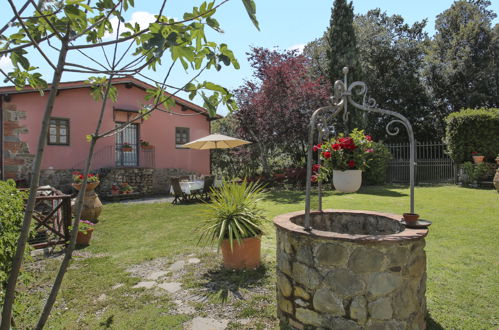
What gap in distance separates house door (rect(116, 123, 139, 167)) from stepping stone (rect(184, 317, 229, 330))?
1152 centimetres

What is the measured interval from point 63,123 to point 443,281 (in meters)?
12.8

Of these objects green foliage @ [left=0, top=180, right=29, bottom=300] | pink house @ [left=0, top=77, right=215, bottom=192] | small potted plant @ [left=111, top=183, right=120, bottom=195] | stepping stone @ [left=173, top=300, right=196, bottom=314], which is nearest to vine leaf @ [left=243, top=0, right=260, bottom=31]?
green foliage @ [left=0, top=180, right=29, bottom=300]

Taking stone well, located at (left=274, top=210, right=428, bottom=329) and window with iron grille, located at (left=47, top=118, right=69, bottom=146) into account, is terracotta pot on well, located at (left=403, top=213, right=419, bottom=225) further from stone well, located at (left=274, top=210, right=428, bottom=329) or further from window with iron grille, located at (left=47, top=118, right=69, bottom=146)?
window with iron grille, located at (left=47, top=118, right=69, bottom=146)

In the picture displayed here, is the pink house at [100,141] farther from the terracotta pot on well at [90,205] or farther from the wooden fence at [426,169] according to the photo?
the wooden fence at [426,169]

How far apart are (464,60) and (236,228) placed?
2041 centimetres

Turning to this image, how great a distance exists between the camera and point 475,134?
40.1 feet

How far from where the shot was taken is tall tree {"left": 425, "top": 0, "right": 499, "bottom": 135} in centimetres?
1898

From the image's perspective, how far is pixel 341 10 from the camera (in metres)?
16.1

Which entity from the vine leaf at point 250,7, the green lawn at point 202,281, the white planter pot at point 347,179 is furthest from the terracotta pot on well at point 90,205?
the vine leaf at point 250,7

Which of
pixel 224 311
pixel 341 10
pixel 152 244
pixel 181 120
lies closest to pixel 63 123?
pixel 181 120

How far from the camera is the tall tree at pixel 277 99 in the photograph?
13.5m

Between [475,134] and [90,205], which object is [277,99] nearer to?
[475,134]

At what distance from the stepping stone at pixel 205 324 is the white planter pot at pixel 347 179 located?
173cm

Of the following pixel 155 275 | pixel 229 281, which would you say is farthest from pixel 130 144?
pixel 229 281
